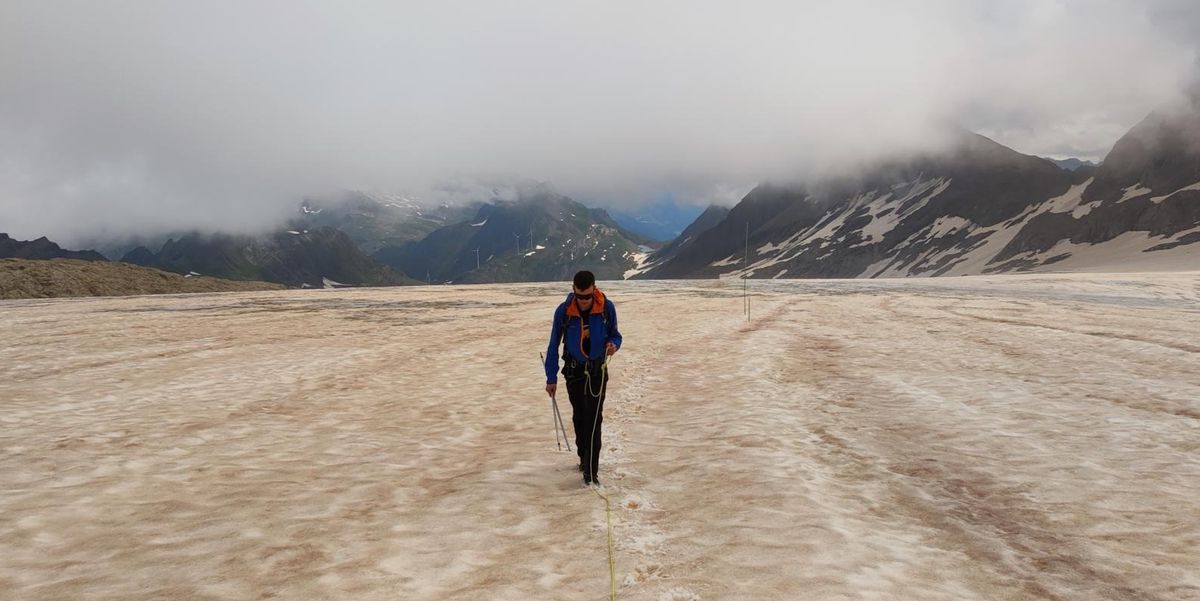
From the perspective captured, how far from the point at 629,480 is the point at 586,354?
7.96 ft

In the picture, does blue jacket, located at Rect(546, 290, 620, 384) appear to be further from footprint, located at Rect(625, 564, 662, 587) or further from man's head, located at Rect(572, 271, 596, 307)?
footprint, located at Rect(625, 564, 662, 587)

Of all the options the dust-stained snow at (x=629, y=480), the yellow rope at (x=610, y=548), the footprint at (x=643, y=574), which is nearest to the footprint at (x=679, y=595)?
the dust-stained snow at (x=629, y=480)

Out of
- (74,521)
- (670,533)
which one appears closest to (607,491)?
(670,533)

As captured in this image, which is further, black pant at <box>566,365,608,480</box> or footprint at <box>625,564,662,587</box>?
black pant at <box>566,365,608,480</box>

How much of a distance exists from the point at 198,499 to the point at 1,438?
713cm

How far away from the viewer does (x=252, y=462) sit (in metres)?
11.3

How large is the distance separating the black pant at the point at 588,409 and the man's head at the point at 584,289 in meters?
1.06

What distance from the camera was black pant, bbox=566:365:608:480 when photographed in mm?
9711

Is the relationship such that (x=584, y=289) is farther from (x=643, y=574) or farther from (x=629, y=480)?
(x=643, y=574)

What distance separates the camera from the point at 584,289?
9.59 metres

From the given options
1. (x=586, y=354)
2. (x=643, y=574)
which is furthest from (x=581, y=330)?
(x=643, y=574)

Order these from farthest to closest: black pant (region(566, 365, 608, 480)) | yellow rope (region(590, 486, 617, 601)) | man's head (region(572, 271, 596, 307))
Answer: black pant (region(566, 365, 608, 480))
man's head (region(572, 271, 596, 307))
yellow rope (region(590, 486, 617, 601))

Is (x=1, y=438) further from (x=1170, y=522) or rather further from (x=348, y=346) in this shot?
(x=1170, y=522)

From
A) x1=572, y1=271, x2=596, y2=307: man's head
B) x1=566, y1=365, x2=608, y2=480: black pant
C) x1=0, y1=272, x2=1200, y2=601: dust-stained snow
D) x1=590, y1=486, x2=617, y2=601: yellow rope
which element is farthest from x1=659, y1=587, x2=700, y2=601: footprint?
x1=572, y1=271, x2=596, y2=307: man's head
